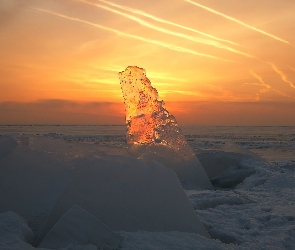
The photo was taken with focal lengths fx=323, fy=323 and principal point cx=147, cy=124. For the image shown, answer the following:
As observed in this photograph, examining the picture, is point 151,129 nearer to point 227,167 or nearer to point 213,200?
point 227,167

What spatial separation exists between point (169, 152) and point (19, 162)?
3.93 m

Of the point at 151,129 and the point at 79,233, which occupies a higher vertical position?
the point at 151,129

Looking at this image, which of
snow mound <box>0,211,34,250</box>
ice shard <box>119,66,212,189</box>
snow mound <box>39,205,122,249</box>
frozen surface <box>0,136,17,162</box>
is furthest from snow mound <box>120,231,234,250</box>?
ice shard <box>119,66,212,189</box>

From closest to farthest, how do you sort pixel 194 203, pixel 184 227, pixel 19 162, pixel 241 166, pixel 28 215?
pixel 28 215 → pixel 184 227 → pixel 19 162 → pixel 194 203 → pixel 241 166

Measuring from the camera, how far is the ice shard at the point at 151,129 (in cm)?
644

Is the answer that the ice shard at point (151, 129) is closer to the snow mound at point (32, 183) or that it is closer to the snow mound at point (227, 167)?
the snow mound at point (227, 167)

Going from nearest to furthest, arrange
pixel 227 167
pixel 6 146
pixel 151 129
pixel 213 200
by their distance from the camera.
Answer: pixel 6 146
pixel 213 200
pixel 151 129
pixel 227 167

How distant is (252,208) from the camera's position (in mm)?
4148

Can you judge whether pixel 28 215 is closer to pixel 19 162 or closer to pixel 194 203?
pixel 19 162

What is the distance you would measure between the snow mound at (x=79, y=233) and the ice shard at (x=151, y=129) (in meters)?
4.11

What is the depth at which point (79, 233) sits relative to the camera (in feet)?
7.27

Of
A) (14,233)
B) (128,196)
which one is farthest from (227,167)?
(14,233)

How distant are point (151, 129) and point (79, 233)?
4668mm

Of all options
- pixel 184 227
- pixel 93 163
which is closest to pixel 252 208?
pixel 184 227
